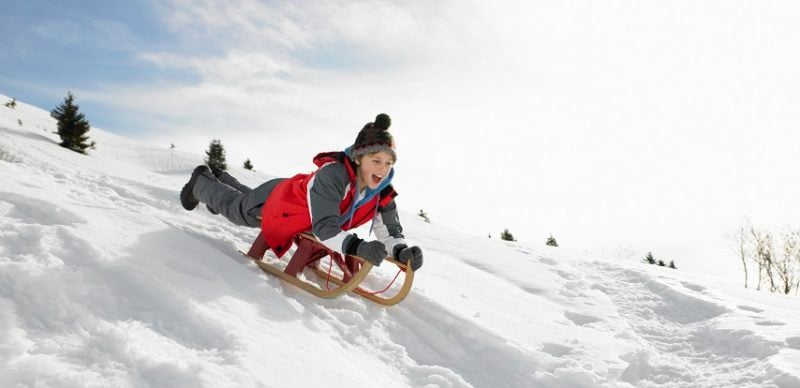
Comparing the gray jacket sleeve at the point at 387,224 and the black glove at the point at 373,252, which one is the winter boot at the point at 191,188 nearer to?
the gray jacket sleeve at the point at 387,224

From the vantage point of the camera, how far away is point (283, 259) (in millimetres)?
3527

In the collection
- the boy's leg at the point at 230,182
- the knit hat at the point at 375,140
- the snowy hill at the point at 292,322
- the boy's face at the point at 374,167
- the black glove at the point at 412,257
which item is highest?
the knit hat at the point at 375,140

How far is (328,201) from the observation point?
2.92m

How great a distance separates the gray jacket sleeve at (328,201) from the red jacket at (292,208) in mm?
81

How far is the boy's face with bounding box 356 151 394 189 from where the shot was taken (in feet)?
10.0

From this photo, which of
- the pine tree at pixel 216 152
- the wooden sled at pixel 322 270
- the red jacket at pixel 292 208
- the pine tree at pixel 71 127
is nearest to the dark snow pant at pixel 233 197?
the red jacket at pixel 292 208

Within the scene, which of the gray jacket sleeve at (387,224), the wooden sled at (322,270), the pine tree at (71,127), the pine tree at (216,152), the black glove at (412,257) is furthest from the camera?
the pine tree at (216,152)

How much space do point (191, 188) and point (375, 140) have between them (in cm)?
177

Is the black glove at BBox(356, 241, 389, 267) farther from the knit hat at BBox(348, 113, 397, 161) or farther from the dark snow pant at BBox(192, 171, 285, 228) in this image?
the dark snow pant at BBox(192, 171, 285, 228)

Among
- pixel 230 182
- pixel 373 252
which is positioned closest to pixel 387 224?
pixel 373 252

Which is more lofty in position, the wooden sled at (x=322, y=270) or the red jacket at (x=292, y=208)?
the red jacket at (x=292, y=208)

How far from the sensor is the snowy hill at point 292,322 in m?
1.59

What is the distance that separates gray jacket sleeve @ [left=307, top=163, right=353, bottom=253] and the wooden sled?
17cm

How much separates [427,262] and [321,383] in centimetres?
294
